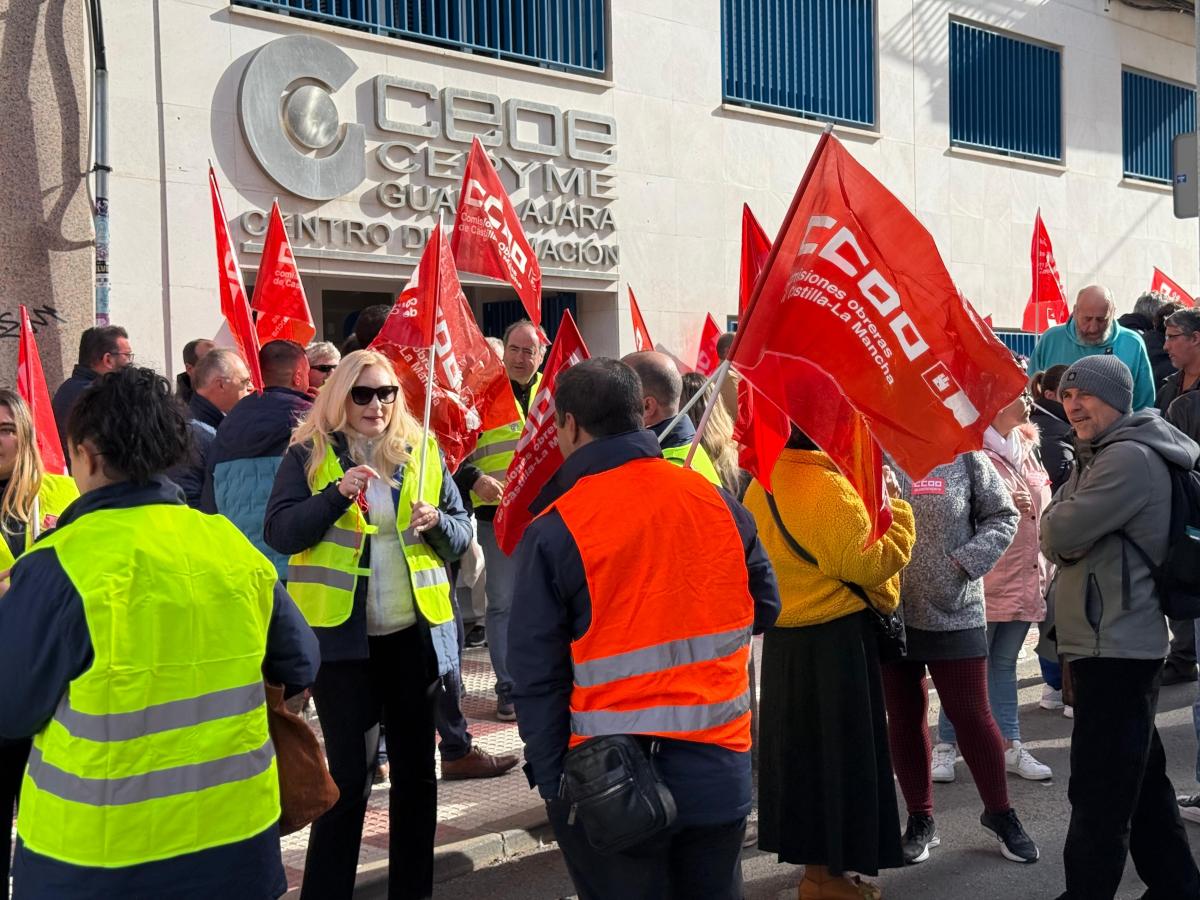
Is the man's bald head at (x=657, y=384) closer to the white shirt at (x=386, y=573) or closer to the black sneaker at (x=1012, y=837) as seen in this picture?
the white shirt at (x=386, y=573)

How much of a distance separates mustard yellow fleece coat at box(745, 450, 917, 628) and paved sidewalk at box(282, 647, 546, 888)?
5.21 ft

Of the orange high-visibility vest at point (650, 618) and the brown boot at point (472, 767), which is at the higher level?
the orange high-visibility vest at point (650, 618)

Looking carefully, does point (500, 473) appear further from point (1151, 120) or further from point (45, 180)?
point (1151, 120)

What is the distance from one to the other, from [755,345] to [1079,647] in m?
1.51

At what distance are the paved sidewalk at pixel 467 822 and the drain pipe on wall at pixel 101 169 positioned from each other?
4870 millimetres

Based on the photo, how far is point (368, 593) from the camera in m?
4.49

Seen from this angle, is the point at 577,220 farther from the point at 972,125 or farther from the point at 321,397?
the point at 321,397

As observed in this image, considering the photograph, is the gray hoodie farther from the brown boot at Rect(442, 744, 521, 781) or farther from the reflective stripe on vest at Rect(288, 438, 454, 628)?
the brown boot at Rect(442, 744, 521, 781)

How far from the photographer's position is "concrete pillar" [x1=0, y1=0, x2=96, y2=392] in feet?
28.7

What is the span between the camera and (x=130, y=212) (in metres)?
10.4

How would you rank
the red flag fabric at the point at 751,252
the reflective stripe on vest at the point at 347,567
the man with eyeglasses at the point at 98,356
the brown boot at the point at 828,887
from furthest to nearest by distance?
the man with eyeglasses at the point at 98,356 < the red flag fabric at the point at 751,252 < the brown boot at the point at 828,887 < the reflective stripe on vest at the point at 347,567

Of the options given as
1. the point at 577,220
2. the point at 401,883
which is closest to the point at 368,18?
the point at 577,220

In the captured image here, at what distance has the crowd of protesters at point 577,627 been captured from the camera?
115 inches

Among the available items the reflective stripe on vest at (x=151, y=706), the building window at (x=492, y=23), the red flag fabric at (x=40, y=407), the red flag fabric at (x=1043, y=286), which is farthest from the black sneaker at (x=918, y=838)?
the red flag fabric at (x=1043, y=286)
